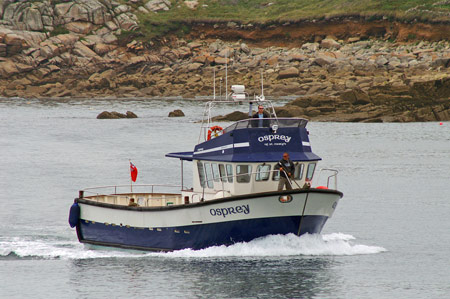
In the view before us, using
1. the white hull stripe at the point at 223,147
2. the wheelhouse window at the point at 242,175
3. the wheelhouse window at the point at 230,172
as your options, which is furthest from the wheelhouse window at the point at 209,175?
the wheelhouse window at the point at 242,175

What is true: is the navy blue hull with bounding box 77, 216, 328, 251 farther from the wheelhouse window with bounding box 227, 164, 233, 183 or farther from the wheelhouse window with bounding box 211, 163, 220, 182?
the wheelhouse window with bounding box 211, 163, 220, 182

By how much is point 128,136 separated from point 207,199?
50.4 metres

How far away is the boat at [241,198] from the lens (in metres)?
26.9

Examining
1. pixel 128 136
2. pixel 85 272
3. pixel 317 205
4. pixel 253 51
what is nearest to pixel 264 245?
pixel 317 205

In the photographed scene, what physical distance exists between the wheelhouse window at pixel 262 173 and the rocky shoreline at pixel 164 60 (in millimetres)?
80113

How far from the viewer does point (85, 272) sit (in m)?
28.6

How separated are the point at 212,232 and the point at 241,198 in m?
1.81

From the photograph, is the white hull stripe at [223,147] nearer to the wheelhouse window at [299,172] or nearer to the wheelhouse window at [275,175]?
the wheelhouse window at [275,175]

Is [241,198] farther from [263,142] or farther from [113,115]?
[113,115]

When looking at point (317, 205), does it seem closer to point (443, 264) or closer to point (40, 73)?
point (443, 264)

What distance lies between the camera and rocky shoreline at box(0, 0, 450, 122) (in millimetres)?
125688

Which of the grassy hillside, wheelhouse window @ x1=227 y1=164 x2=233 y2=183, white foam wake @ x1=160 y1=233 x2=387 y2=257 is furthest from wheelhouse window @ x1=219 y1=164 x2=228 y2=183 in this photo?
the grassy hillside

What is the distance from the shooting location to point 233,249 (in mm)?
27547

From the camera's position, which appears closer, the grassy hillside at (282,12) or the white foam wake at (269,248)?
the white foam wake at (269,248)
